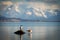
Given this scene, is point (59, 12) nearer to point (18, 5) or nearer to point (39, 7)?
point (39, 7)

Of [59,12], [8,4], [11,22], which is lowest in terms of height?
[11,22]

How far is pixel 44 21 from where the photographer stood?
2480mm

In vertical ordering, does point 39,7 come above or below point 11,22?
above

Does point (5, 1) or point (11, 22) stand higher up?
point (5, 1)

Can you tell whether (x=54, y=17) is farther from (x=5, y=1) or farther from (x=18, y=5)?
(x=5, y=1)

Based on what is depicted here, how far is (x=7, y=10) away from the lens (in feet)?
8.10

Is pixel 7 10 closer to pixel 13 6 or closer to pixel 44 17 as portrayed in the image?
pixel 13 6

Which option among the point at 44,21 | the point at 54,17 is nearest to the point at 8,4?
the point at 44,21

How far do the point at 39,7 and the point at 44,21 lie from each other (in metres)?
0.28

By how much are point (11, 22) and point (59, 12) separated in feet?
3.03

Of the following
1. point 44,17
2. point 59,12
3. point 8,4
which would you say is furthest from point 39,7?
point 8,4

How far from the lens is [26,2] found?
2.52 metres

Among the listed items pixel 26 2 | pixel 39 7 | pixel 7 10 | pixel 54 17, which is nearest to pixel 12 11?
pixel 7 10

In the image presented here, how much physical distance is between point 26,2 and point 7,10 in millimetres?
387
